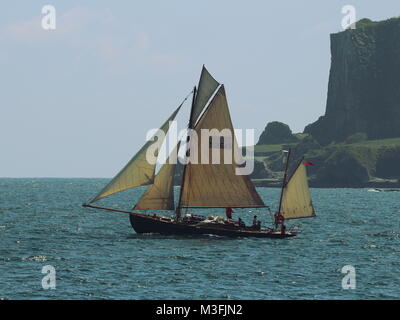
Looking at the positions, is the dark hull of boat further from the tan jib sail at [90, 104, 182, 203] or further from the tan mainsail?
the tan mainsail

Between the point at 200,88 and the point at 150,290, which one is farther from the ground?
the point at 200,88

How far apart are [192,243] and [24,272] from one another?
18.4 metres

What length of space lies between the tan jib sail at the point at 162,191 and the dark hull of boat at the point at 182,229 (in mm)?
2636

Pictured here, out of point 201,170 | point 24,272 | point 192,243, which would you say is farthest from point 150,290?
point 201,170

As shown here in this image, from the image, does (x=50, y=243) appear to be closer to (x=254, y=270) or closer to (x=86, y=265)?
(x=86, y=265)

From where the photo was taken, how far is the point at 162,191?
206 ft

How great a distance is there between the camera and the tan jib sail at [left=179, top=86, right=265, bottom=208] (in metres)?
65.1

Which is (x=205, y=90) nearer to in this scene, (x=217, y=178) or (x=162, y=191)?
(x=217, y=178)

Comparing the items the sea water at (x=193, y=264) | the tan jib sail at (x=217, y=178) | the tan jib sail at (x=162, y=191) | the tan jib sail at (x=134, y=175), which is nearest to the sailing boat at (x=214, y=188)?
the tan jib sail at (x=217, y=178)

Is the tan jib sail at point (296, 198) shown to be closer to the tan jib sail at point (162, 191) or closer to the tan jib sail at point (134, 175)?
the tan jib sail at point (162, 191)

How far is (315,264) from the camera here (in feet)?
167

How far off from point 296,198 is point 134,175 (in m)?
14.7

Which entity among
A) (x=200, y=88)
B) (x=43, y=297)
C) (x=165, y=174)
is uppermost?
Result: (x=200, y=88)

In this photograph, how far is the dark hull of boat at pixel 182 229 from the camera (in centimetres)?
6488
